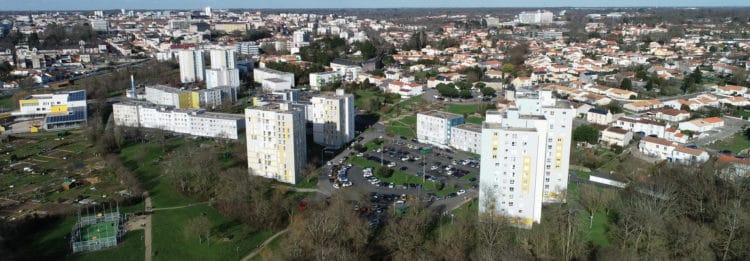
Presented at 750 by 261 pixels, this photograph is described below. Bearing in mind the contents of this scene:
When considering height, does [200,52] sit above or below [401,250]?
above

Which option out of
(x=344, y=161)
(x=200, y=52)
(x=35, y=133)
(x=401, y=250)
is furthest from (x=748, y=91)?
(x=35, y=133)

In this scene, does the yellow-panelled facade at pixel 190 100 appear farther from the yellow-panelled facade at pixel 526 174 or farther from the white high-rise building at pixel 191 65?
the yellow-panelled facade at pixel 526 174

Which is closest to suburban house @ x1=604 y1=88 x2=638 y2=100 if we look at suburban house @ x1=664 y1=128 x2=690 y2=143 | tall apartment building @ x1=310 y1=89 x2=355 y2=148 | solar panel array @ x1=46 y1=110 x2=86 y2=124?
suburban house @ x1=664 y1=128 x2=690 y2=143

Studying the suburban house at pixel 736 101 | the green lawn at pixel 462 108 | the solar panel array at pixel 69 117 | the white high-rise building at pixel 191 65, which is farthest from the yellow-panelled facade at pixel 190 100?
the suburban house at pixel 736 101

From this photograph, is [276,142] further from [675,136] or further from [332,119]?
[675,136]

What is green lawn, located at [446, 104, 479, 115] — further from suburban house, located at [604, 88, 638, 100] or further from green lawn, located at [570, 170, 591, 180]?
green lawn, located at [570, 170, 591, 180]

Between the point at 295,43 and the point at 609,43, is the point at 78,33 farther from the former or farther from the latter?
the point at 609,43

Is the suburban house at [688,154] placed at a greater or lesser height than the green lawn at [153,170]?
greater
